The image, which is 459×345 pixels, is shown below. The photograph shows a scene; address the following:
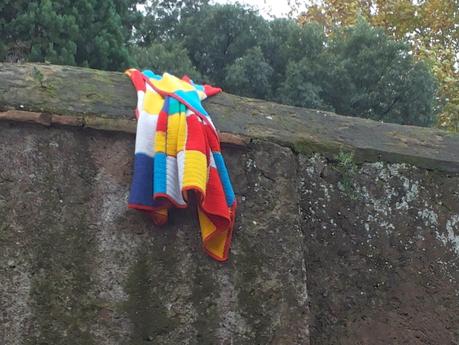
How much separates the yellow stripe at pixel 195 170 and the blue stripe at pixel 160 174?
0.08m

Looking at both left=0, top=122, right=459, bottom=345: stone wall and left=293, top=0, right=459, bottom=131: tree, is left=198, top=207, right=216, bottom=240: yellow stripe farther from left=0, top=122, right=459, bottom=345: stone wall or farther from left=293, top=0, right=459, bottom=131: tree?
left=293, top=0, right=459, bottom=131: tree

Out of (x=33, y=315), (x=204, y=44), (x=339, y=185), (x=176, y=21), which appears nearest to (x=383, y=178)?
(x=339, y=185)

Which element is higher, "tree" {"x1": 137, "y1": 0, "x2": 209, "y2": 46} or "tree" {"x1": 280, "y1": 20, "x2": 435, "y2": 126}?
"tree" {"x1": 280, "y1": 20, "x2": 435, "y2": 126}

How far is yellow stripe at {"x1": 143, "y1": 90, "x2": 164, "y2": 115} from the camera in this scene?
295cm

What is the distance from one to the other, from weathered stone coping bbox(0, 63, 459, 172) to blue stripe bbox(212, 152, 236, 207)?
210 mm

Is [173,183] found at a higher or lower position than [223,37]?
higher

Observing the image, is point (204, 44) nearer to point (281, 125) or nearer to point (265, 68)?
point (265, 68)

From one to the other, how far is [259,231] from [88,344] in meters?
0.78

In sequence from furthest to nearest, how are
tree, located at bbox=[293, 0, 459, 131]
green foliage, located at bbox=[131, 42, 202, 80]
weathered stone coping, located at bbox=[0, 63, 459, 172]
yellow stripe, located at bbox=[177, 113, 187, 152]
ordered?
tree, located at bbox=[293, 0, 459, 131] < green foliage, located at bbox=[131, 42, 202, 80] < weathered stone coping, located at bbox=[0, 63, 459, 172] < yellow stripe, located at bbox=[177, 113, 187, 152]

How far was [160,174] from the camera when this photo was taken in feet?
8.92

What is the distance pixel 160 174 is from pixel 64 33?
417 cm

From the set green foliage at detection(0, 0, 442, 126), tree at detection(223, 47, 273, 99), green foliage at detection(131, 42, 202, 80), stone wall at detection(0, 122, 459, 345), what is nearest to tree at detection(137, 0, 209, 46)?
green foliage at detection(0, 0, 442, 126)

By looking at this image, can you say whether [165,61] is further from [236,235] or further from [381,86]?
[236,235]

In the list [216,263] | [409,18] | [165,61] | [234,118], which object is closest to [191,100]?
[234,118]
